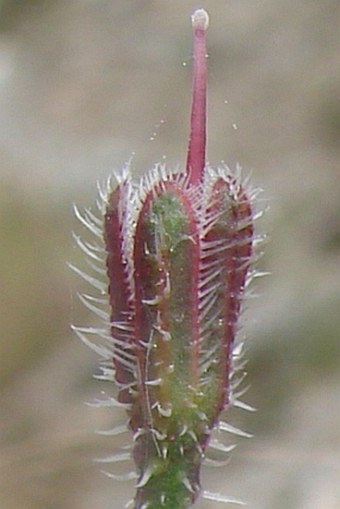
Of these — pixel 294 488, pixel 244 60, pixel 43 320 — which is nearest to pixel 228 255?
pixel 294 488

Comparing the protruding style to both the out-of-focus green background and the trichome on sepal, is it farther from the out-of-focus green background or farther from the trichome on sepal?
the out-of-focus green background

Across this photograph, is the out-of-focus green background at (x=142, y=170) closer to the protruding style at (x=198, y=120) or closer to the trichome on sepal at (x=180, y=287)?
the trichome on sepal at (x=180, y=287)

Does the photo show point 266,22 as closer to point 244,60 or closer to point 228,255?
point 244,60

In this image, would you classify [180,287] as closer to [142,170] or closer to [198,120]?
[198,120]

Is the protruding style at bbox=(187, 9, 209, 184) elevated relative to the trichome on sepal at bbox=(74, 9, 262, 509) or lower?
elevated

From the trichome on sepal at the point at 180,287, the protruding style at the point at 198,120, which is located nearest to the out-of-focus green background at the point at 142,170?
the trichome on sepal at the point at 180,287

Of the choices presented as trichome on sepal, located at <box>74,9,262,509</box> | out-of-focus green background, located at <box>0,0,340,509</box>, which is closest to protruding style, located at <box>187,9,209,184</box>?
trichome on sepal, located at <box>74,9,262,509</box>
